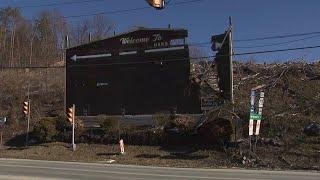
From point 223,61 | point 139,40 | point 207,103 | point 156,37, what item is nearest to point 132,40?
point 139,40

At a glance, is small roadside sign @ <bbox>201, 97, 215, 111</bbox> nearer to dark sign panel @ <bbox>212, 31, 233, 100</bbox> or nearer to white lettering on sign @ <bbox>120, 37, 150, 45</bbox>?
dark sign panel @ <bbox>212, 31, 233, 100</bbox>

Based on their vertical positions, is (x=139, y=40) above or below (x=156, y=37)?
below

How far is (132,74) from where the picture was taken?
160 ft

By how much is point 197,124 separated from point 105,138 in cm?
688

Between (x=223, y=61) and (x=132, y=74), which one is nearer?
(x=223, y=61)

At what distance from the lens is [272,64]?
173 ft

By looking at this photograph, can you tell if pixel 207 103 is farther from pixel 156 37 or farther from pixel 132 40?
pixel 132 40

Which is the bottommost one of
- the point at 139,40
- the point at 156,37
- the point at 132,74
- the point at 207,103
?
the point at 207,103

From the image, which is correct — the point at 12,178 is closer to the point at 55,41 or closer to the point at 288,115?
the point at 288,115

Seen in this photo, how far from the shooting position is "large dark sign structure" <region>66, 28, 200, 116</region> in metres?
46.6

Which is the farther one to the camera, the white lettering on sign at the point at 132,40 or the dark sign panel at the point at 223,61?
the white lettering on sign at the point at 132,40

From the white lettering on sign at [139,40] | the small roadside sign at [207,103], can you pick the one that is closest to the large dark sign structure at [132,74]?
the white lettering on sign at [139,40]

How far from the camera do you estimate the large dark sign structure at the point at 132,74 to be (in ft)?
153

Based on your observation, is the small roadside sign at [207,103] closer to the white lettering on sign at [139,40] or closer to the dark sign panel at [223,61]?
the dark sign panel at [223,61]
